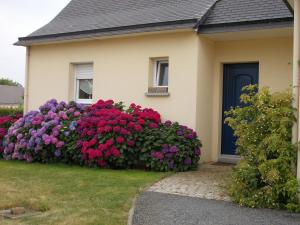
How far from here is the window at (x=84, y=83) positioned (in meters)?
14.7

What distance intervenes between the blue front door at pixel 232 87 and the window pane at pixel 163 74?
154 centimetres

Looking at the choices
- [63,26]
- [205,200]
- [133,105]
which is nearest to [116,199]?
[205,200]

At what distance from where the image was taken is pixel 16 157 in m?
12.9

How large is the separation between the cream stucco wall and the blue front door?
17cm

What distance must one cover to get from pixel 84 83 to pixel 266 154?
8.32 m

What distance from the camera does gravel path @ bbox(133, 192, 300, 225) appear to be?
6.47 meters

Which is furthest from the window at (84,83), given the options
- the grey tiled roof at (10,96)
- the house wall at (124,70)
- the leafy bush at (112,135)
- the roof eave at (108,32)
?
the grey tiled roof at (10,96)

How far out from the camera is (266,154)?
305 inches

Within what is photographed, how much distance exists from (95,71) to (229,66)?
155 inches

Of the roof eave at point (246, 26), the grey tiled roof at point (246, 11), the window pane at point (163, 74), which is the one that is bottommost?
the window pane at point (163, 74)

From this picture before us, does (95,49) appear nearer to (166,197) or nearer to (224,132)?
(224,132)

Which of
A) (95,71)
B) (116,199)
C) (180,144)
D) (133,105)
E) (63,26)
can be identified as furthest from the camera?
(63,26)

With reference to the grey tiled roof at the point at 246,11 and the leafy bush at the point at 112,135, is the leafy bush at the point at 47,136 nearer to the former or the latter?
the leafy bush at the point at 112,135

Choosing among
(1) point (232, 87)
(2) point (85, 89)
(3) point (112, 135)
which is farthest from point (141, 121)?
(2) point (85, 89)
